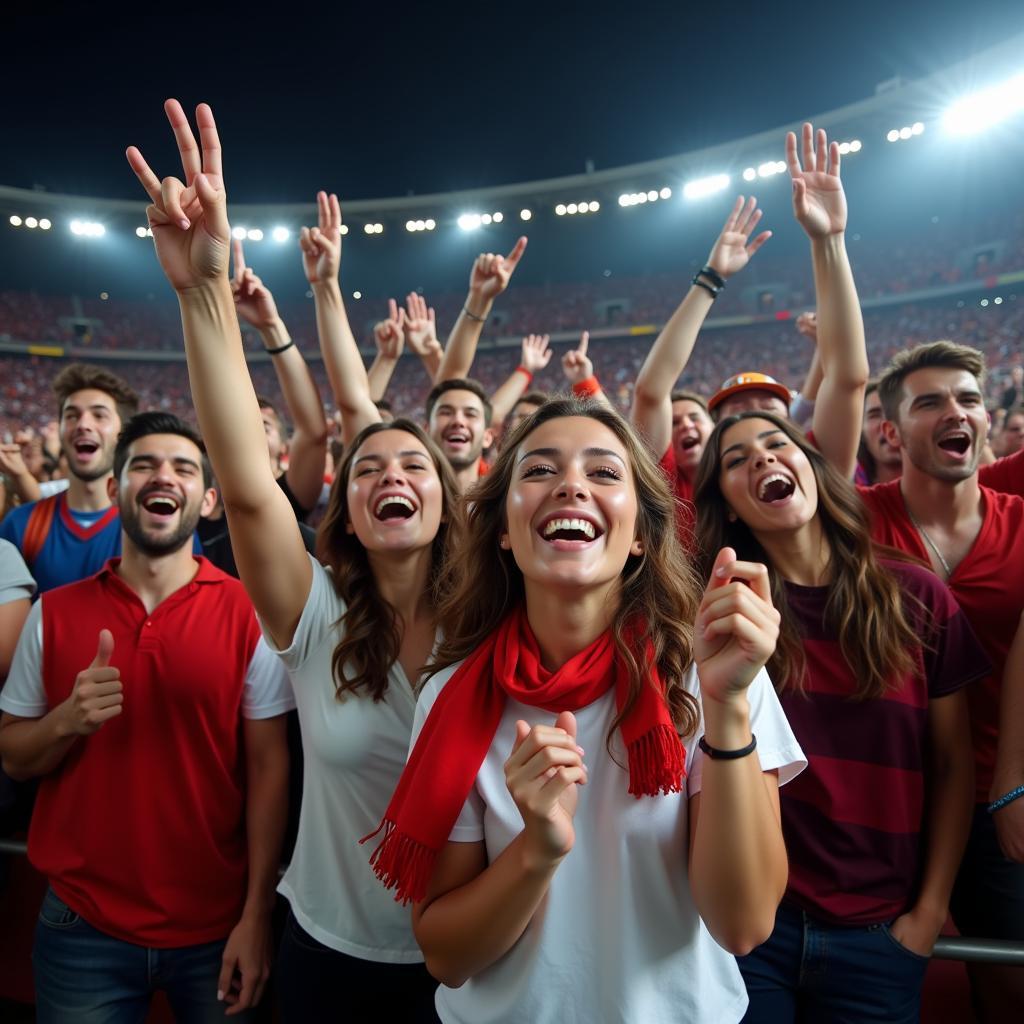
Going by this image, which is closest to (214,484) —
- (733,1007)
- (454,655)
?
(454,655)

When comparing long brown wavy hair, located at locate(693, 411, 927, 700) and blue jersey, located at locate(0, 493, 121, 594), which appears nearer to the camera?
long brown wavy hair, located at locate(693, 411, 927, 700)

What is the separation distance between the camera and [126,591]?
2.08m

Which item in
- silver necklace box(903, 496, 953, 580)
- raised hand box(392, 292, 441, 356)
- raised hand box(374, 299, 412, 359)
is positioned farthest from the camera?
raised hand box(392, 292, 441, 356)

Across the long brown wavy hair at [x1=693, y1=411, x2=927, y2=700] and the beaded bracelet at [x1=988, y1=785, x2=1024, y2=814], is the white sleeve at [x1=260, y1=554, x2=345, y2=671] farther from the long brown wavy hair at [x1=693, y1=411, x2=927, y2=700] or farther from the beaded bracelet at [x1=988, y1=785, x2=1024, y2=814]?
the beaded bracelet at [x1=988, y1=785, x2=1024, y2=814]

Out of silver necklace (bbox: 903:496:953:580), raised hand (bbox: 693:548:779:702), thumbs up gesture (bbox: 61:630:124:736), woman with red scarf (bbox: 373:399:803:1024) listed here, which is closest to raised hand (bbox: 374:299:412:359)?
thumbs up gesture (bbox: 61:630:124:736)

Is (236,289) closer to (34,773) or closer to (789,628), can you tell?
(34,773)

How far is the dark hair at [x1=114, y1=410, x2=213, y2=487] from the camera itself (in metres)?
2.38

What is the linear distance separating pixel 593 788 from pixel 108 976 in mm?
1715

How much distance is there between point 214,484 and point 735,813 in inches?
91.9

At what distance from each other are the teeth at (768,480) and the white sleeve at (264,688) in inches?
69.1

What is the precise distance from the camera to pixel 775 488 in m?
2.15

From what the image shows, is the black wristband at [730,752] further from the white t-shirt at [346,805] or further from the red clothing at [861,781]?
the white t-shirt at [346,805]

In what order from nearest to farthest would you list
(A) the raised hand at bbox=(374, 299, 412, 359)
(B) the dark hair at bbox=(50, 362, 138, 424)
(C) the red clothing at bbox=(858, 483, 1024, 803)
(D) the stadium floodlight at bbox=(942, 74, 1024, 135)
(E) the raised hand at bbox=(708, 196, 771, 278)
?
(C) the red clothing at bbox=(858, 483, 1024, 803) → (E) the raised hand at bbox=(708, 196, 771, 278) → (B) the dark hair at bbox=(50, 362, 138, 424) → (A) the raised hand at bbox=(374, 299, 412, 359) → (D) the stadium floodlight at bbox=(942, 74, 1024, 135)

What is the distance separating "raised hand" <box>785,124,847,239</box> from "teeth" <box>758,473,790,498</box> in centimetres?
133
